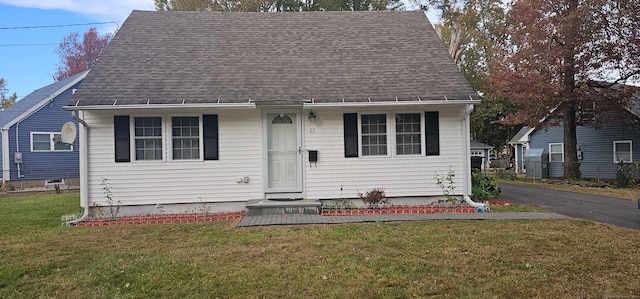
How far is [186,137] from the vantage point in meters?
9.62

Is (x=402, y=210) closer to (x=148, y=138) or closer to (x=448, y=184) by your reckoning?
(x=448, y=184)

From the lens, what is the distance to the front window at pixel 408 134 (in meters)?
9.94

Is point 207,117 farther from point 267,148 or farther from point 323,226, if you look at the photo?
point 323,226

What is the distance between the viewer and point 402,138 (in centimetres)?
995

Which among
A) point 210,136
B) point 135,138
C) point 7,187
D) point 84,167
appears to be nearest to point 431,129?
point 210,136

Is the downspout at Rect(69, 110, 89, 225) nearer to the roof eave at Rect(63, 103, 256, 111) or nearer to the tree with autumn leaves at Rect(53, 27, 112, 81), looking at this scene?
the roof eave at Rect(63, 103, 256, 111)

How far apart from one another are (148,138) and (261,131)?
2.57m

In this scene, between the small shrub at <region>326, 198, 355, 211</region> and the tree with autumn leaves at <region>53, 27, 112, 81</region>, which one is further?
the tree with autumn leaves at <region>53, 27, 112, 81</region>

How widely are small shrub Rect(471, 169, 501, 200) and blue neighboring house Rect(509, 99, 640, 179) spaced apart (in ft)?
41.1

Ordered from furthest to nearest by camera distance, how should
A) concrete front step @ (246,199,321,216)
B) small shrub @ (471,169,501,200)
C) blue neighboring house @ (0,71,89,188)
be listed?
blue neighboring house @ (0,71,89,188) < small shrub @ (471,169,501,200) < concrete front step @ (246,199,321,216)

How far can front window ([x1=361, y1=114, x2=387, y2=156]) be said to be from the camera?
32.5ft

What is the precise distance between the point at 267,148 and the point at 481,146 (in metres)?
30.3

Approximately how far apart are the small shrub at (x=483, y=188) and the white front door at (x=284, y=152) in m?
4.65

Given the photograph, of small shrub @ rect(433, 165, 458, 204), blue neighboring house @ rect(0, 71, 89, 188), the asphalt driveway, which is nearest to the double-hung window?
small shrub @ rect(433, 165, 458, 204)
